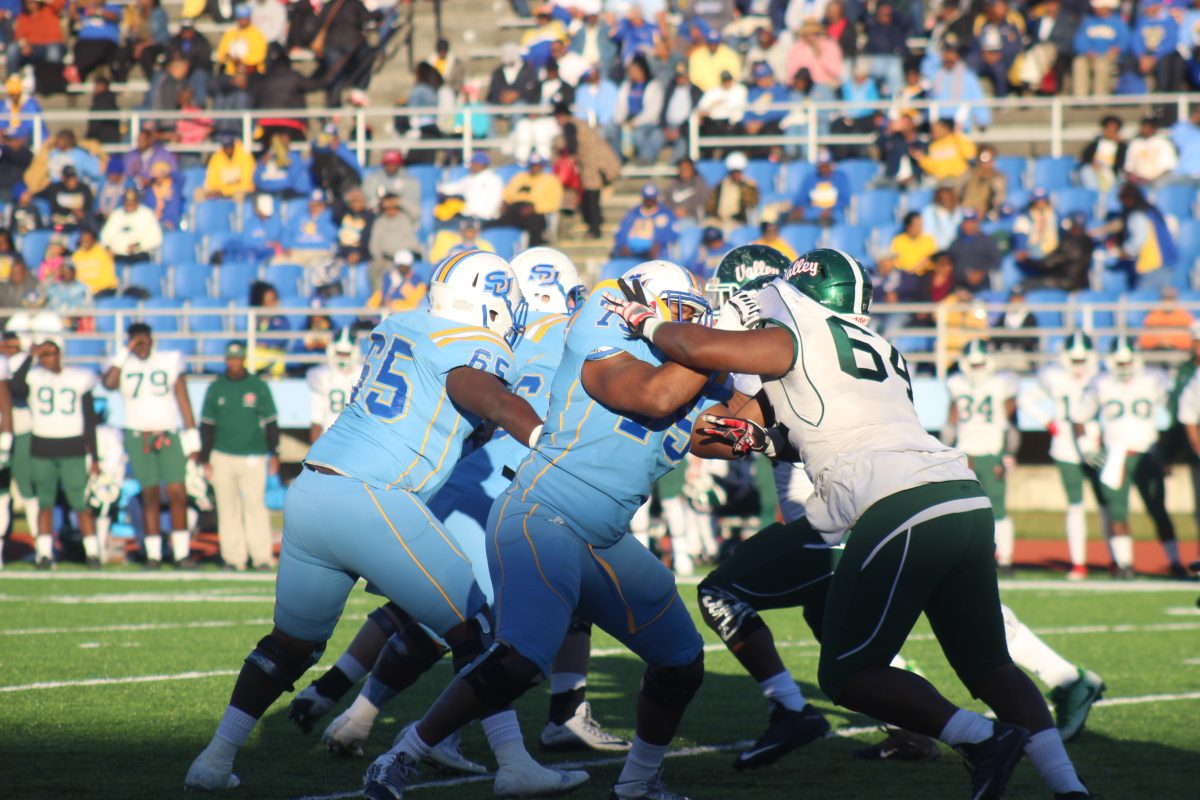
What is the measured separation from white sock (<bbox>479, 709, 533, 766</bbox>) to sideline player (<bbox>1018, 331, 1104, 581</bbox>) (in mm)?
9495

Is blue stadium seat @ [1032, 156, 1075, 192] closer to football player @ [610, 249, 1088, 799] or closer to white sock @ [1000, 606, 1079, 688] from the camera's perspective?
white sock @ [1000, 606, 1079, 688]

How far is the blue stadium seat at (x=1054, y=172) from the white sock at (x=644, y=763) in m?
13.9

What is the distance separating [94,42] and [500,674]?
2026 cm

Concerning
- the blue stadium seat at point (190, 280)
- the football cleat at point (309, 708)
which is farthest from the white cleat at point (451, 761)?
the blue stadium seat at point (190, 280)

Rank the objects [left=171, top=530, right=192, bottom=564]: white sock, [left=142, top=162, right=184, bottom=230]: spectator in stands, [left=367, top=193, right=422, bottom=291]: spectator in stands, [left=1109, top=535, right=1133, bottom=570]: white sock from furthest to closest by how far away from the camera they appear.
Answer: [left=142, top=162, right=184, bottom=230]: spectator in stands
[left=367, top=193, right=422, bottom=291]: spectator in stands
[left=171, top=530, right=192, bottom=564]: white sock
[left=1109, top=535, right=1133, bottom=570]: white sock

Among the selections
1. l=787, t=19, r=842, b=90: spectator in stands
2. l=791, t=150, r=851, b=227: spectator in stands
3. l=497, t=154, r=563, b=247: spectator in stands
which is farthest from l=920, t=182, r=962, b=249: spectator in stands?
l=497, t=154, r=563, b=247: spectator in stands

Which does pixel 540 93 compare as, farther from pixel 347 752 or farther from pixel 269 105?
pixel 347 752

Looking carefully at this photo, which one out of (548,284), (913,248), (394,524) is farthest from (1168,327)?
(394,524)

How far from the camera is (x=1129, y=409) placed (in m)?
13.9

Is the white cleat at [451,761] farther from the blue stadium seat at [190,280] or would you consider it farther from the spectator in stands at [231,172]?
the spectator in stands at [231,172]

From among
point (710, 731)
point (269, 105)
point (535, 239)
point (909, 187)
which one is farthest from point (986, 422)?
point (269, 105)

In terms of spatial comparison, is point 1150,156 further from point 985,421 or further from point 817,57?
point 985,421

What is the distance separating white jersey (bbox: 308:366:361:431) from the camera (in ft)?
47.9

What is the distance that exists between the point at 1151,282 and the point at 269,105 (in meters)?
11.5
